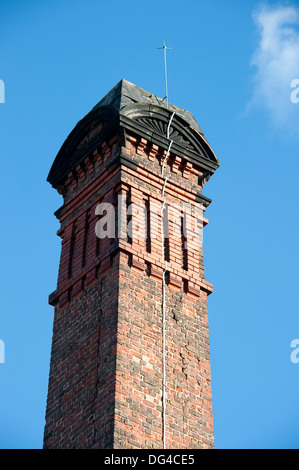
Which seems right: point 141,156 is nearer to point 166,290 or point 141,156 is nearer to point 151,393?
point 166,290

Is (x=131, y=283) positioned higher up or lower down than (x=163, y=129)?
lower down

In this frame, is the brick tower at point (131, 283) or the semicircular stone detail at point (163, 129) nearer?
the brick tower at point (131, 283)

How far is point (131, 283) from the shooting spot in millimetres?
18969

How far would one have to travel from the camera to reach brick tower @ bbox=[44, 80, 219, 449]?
58.0 ft

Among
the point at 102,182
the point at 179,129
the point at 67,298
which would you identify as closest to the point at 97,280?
the point at 67,298

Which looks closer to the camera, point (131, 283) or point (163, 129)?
point (131, 283)

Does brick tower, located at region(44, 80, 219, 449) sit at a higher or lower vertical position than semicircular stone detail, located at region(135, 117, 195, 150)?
lower

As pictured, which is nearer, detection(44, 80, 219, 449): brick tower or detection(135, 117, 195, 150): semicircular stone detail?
detection(44, 80, 219, 449): brick tower

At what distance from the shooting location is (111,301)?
18641 mm

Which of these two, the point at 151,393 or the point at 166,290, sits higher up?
the point at 166,290

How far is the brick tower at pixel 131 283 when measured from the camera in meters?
17.7

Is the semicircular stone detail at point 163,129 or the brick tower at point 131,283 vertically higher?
the semicircular stone detail at point 163,129

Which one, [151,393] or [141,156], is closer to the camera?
[151,393]

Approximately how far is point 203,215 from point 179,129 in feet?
6.35
